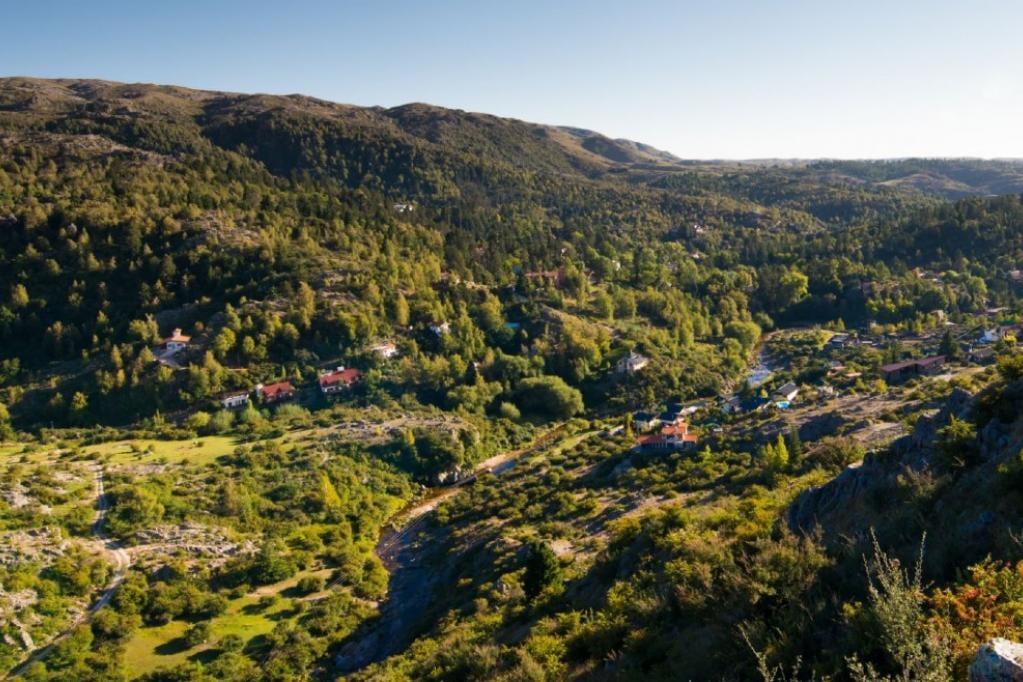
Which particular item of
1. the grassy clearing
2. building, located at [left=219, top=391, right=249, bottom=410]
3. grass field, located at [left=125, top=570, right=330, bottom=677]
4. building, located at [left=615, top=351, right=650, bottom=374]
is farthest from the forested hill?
the grassy clearing

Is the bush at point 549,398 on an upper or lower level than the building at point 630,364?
lower

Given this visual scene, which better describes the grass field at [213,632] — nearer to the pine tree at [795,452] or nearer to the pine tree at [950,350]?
the pine tree at [795,452]

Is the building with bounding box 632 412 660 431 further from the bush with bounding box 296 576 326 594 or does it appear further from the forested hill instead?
the bush with bounding box 296 576 326 594

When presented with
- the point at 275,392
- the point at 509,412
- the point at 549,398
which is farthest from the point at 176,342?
the point at 549,398

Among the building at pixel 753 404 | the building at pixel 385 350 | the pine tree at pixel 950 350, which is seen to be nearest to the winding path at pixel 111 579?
the building at pixel 385 350

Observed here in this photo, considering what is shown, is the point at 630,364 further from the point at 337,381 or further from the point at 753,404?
the point at 337,381
